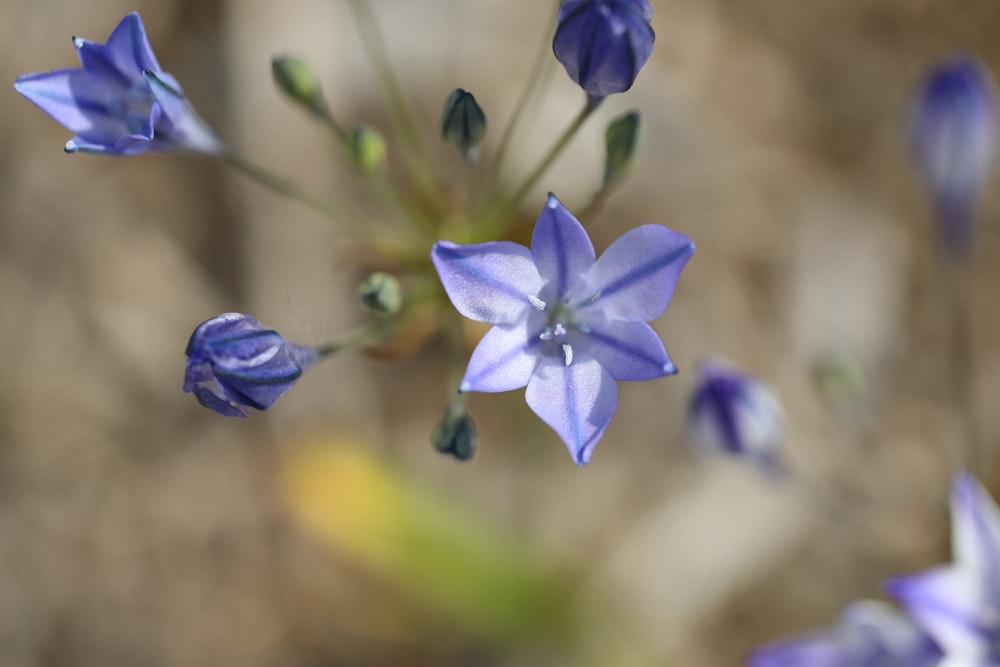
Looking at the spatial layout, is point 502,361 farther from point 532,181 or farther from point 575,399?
point 532,181

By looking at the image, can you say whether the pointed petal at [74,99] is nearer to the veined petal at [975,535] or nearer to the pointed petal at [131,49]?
the pointed petal at [131,49]

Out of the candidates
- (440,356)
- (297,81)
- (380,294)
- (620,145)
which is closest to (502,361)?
(380,294)

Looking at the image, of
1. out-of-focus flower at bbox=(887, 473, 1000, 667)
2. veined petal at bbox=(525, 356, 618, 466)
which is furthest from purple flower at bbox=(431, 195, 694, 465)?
out-of-focus flower at bbox=(887, 473, 1000, 667)

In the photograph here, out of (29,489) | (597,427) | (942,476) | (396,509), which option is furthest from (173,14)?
(942,476)

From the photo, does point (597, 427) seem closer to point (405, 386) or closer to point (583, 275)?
point (583, 275)

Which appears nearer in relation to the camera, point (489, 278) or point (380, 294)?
point (489, 278)
